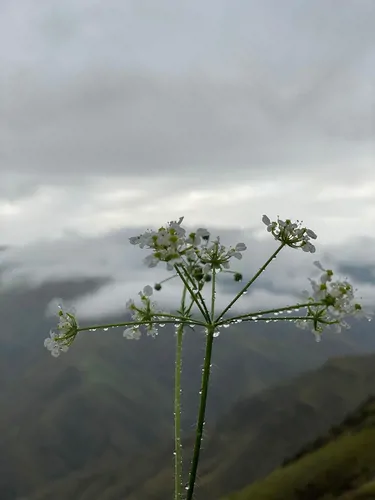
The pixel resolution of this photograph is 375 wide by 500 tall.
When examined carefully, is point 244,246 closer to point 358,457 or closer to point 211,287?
point 211,287

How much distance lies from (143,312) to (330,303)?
1.35m

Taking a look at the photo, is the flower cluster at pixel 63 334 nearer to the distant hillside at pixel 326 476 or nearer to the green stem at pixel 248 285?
the green stem at pixel 248 285

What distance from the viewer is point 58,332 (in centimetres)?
470

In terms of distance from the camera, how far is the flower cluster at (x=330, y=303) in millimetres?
4180

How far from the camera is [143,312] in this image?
458cm

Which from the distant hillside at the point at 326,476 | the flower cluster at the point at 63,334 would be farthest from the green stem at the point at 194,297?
the distant hillside at the point at 326,476

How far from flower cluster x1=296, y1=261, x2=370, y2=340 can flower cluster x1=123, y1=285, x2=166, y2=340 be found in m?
1.12

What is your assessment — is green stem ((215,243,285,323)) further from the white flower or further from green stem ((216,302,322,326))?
the white flower

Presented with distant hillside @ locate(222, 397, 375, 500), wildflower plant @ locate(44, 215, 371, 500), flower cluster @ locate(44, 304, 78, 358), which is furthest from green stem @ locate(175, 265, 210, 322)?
distant hillside @ locate(222, 397, 375, 500)

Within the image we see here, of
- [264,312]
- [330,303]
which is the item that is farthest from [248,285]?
[330,303]

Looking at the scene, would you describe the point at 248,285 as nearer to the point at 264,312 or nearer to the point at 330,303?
the point at 264,312

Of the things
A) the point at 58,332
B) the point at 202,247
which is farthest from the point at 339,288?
the point at 58,332

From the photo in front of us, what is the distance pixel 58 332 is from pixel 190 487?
1.65 m

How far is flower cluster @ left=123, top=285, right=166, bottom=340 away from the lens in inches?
174
